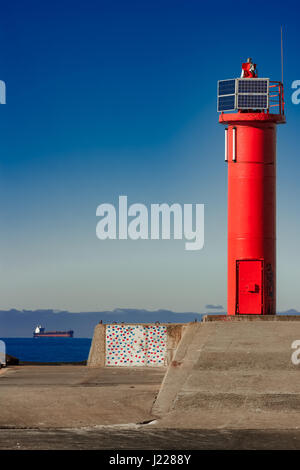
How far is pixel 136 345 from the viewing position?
98.1 ft

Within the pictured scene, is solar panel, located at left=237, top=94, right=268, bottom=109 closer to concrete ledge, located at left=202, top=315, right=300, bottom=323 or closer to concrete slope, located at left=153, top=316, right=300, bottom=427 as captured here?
concrete ledge, located at left=202, top=315, right=300, bottom=323

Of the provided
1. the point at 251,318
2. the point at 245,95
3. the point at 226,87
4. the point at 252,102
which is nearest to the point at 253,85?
the point at 245,95

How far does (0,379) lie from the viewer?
78.9 ft

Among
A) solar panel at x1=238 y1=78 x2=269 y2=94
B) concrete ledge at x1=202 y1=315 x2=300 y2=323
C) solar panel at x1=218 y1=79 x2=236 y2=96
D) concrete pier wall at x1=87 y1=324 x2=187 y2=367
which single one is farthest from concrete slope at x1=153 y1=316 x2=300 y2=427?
solar panel at x1=218 y1=79 x2=236 y2=96

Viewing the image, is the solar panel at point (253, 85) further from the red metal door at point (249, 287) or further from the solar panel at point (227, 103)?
the red metal door at point (249, 287)

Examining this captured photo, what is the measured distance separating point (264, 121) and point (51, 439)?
1995cm

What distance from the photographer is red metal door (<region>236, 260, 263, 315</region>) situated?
3009 cm

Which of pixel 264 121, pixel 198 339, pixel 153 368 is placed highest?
pixel 264 121

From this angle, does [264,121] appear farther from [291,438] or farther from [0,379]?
[291,438]

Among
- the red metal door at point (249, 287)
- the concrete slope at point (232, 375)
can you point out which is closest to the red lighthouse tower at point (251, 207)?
the red metal door at point (249, 287)

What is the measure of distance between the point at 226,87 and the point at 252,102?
4.43 ft
